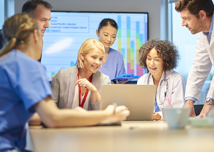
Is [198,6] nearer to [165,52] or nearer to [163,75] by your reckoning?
[165,52]

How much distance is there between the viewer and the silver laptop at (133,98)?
73.3 inches

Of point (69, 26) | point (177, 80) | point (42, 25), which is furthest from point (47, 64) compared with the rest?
point (177, 80)

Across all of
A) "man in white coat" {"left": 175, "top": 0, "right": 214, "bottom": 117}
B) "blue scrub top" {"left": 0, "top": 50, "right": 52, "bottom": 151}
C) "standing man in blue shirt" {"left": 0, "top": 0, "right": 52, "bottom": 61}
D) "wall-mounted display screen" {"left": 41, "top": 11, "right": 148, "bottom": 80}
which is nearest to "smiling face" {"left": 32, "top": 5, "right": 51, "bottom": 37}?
"standing man in blue shirt" {"left": 0, "top": 0, "right": 52, "bottom": 61}

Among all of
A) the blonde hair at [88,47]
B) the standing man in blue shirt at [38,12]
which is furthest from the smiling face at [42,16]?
the blonde hair at [88,47]

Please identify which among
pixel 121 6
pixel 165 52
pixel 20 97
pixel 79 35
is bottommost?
pixel 20 97

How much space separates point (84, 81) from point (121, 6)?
2.84m

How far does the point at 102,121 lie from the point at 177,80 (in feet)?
5.82

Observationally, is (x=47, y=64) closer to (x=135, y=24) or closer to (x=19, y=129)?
(x=135, y=24)

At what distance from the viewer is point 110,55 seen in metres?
4.21

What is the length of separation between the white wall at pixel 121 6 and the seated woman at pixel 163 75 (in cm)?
169

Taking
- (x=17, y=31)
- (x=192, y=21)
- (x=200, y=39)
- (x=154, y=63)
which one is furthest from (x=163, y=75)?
(x=17, y=31)

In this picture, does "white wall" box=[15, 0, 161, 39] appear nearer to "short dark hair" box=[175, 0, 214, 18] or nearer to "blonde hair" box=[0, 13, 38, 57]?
"short dark hair" box=[175, 0, 214, 18]

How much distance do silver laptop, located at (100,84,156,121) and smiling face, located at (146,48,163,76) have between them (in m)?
1.19

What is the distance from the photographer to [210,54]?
2.76 meters
